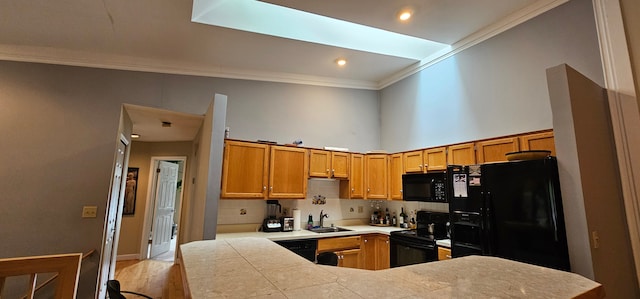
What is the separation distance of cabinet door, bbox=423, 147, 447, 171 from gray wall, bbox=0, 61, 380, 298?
3053mm

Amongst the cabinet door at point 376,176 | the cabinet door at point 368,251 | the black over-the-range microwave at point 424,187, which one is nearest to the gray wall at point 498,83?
the cabinet door at point 376,176

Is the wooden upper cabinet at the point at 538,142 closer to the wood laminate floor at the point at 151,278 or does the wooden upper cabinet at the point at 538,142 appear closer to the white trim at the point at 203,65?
the white trim at the point at 203,65

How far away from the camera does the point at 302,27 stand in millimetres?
3416

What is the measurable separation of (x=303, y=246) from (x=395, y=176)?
1.68m

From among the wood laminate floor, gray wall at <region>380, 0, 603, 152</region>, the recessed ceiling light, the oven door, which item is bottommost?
the wood laminate floor

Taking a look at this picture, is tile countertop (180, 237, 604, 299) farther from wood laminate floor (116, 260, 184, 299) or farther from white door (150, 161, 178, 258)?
white door (150, 161, 178, 258)

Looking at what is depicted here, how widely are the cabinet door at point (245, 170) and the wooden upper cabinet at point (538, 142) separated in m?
2.84

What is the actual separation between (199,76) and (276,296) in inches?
144

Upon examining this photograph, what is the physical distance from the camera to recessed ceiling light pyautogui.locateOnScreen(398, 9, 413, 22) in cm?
295

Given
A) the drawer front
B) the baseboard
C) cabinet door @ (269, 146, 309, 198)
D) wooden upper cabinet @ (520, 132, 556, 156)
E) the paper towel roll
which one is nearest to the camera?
wooden upper cabinet @ (520, 132, 556, 156)

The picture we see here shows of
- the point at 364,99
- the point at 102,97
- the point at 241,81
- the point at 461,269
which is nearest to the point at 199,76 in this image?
the point at 241,81

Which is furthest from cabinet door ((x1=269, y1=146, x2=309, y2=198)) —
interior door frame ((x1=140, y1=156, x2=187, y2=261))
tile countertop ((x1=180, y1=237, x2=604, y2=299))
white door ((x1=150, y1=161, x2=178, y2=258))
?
white door ((x1=150, y1=161, x2=178, y2=258))

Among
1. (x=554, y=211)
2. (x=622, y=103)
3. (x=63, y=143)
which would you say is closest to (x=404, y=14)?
(x=622, y=103)

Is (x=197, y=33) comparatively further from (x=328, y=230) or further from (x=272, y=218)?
(x=328, y=230)
